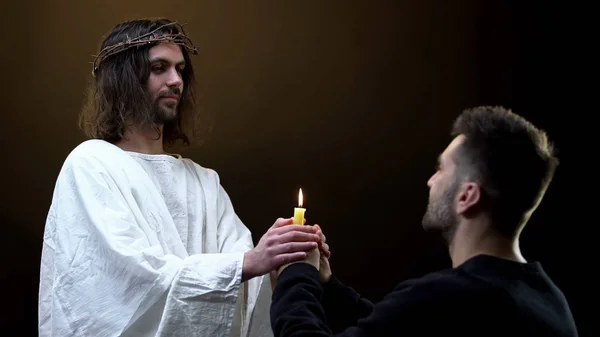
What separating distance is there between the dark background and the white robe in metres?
0.94

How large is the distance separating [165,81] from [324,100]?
0.99 metres

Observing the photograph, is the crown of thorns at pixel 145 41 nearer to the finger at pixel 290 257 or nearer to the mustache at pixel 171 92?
the mustache at pixel 171 92

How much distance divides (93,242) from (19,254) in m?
1.18

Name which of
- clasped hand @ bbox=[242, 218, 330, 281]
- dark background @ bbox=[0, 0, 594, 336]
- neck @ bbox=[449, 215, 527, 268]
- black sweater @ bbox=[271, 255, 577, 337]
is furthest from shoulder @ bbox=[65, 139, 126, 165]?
neck @ bbox=[449, 215, 527, 268]

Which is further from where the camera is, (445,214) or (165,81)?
(165,81)

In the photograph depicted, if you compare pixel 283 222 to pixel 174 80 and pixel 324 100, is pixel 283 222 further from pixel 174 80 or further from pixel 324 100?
pixel 324 100

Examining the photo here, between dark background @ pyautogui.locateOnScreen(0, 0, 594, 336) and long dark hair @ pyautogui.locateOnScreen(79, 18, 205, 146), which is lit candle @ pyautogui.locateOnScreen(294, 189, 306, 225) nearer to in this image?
long dark hair @ pyautogui.locateOnScreen(79, 18, 205, 146)

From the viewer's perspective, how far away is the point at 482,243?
5.32ft

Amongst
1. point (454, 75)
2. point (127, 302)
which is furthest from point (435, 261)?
point (127, 302)

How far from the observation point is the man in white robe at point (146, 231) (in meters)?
2.02

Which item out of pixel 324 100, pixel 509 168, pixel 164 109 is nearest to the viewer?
pixel 509 168

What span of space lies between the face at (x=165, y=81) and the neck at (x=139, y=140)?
58mm

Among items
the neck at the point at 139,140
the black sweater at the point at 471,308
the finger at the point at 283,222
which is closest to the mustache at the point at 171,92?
the neck at the point at 139,140

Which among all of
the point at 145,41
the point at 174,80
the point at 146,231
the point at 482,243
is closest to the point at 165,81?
the point at 174,80
